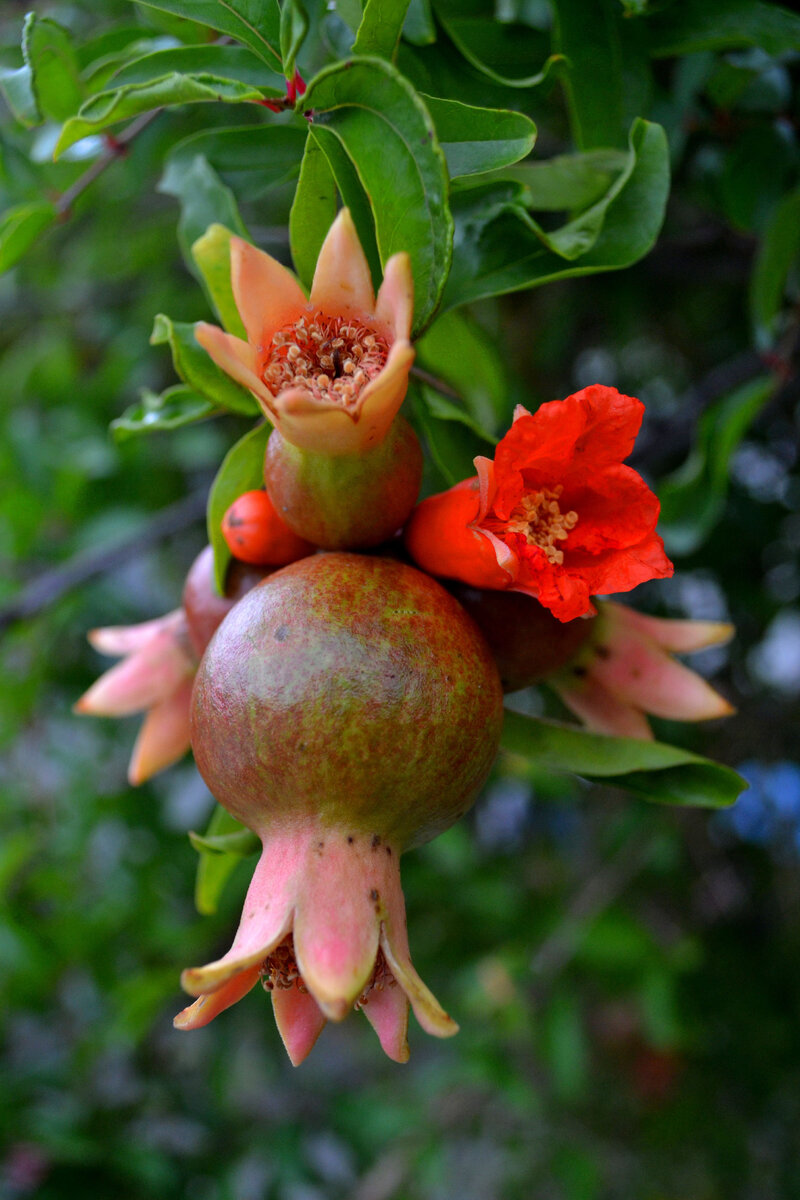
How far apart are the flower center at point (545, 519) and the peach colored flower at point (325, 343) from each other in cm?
13

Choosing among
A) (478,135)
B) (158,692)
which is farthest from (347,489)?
(158,692)

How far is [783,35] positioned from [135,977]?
222cm

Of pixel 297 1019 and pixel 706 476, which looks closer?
pixel 297 1019

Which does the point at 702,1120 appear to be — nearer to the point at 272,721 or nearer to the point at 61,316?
the point at 272,721

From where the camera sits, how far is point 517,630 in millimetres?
854

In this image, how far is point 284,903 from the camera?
2.22ft

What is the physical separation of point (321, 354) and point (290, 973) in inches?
19.2

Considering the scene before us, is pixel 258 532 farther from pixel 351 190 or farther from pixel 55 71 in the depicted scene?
pixel 55 71

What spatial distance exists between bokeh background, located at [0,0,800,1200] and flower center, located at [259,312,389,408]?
0.98 metres

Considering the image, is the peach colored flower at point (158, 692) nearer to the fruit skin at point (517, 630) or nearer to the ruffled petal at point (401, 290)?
the fruit skin at point (517, 630)

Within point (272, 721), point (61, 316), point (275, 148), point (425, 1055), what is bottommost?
point (425, 1055)

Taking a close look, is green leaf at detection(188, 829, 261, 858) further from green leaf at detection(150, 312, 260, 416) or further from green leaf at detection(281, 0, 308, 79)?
green leaf at detection(281, 0, 308, 79)

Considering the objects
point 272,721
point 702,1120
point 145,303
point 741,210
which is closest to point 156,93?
point 272,721

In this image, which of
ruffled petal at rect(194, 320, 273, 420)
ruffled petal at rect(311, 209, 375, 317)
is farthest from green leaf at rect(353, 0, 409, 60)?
ruffled petal at rect(194, 320, 273, 420)
